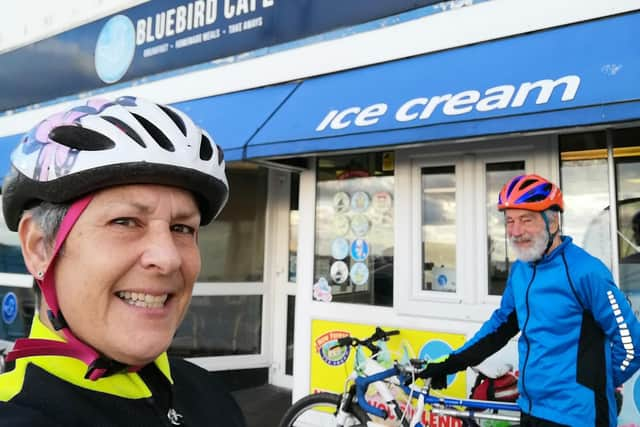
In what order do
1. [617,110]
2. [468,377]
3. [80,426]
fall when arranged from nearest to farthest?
[80,426], [617,110], [468,377]

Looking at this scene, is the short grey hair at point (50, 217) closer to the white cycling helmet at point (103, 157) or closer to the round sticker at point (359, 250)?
the white cycling helmet at point (103, 157)

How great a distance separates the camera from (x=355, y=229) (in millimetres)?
4863

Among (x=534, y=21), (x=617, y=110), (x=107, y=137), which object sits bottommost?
(x=107, y=137)

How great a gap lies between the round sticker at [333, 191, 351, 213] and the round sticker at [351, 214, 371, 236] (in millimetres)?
144

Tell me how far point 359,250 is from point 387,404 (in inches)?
64.0

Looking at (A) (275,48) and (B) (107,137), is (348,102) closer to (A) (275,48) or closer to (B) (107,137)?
(A) (275,48)

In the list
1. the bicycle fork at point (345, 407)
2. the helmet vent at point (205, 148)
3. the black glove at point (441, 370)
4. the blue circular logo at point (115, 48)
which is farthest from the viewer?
the blue circular logo at point (115, 48)

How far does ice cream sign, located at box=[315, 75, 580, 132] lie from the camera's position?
3199 mm

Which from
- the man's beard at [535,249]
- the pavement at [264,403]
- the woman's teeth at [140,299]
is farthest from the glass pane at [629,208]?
the woman's teeth at [140,299]

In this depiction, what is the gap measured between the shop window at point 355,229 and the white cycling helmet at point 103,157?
3.50 metres

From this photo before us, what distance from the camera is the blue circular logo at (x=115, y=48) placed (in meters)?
6.99

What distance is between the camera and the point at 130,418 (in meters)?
1.05

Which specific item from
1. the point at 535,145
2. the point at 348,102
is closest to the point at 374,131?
the point at 348,102

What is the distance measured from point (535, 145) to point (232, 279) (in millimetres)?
4027
